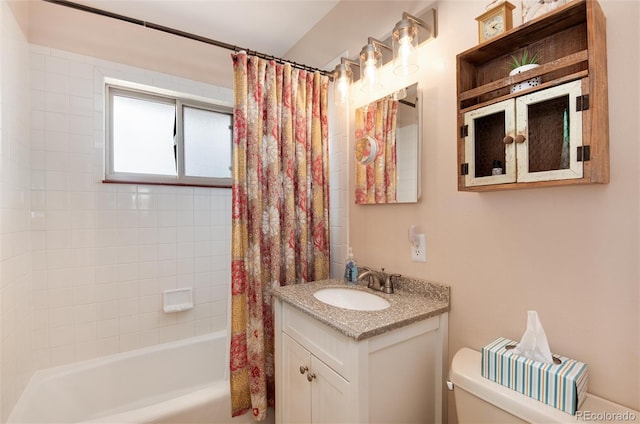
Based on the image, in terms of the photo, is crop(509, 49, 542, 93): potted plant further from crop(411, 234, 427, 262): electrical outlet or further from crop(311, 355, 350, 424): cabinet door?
crop(311, 355, 350, 424): cabinet door

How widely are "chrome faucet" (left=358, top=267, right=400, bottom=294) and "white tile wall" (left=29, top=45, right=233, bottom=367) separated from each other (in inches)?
56.8

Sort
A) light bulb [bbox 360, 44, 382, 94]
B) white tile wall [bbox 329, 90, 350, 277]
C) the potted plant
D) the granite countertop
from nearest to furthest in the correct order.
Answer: the potted plant, the granite countertop, light bulb [bbox 360, 44, 382, 94], white tile wall [bbox 329, 90, 350, 277]

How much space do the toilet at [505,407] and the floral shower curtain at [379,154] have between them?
82 cm

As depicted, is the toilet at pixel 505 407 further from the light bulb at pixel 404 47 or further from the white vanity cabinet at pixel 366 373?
the light bulb at pixel 404 47

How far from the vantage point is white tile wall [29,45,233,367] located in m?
1.83

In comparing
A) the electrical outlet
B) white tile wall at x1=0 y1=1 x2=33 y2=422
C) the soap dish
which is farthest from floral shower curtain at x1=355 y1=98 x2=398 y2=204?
white tile wall at x1=0 y1=1 x2=33 y2=422

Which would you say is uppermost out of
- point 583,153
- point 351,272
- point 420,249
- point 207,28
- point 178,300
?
point 207,28

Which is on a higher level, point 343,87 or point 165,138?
point 343,87

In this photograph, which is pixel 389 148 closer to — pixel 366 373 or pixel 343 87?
pixel 343 87

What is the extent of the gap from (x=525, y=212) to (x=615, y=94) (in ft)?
1.33

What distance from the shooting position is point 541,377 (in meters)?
0.82

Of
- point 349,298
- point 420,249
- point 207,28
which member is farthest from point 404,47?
point 207,28

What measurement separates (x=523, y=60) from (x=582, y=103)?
27 centimetres

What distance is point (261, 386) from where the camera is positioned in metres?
1.60
